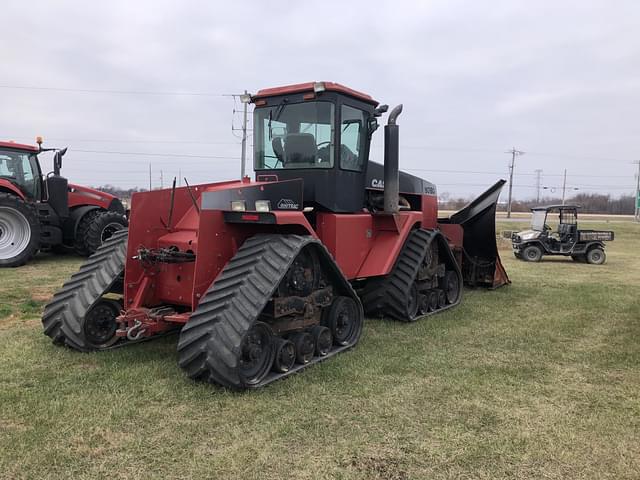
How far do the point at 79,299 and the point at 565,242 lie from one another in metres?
15.8

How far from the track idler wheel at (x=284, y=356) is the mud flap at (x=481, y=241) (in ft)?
19.7

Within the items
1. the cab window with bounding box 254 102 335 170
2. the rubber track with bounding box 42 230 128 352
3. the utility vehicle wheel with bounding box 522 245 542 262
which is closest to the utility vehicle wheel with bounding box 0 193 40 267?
the rubber track with bounding box 42 230 128 352

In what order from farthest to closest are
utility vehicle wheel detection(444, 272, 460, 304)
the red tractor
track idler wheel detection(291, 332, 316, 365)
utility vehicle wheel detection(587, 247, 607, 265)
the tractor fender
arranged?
utility vehicle wheel detection(587, 247, 607, 265)
the tractor fender
the red tractor
utility vehicle wheel detection(444, 272, 460, 304)
track idler wheel detection(291, 332, 316, 365)

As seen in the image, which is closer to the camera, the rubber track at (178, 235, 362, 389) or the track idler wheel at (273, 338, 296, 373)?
the rubber track at (178, 235, 362, 389)

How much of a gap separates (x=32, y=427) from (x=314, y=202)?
372cm

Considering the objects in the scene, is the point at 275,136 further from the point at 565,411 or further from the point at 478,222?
the point at 478,222

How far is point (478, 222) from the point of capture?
10156 millimetres

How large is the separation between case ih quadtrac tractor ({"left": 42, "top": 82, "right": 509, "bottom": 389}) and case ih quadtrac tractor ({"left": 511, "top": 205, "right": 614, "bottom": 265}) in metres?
10.8

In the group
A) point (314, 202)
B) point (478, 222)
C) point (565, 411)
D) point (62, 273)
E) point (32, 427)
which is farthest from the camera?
point (62, 273)

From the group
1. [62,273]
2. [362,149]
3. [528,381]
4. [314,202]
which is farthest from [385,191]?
[62,273]

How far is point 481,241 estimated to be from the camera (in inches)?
408

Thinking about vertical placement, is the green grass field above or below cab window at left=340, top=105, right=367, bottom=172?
below

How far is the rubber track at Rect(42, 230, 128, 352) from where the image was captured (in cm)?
528

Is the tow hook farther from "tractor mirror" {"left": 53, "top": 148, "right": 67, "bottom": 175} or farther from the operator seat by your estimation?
"tractor mirror" {"left": 53, "top": 148, "right": 67, "bottom": 175}
